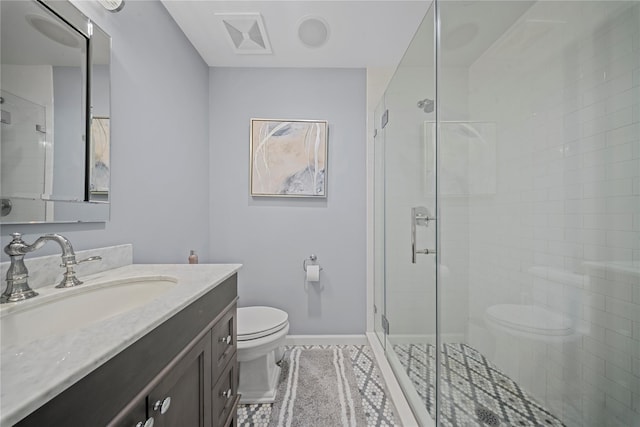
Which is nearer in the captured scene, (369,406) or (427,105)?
(427,105)

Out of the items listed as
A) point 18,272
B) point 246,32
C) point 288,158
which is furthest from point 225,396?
point 246,32

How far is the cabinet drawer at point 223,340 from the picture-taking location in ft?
3.37

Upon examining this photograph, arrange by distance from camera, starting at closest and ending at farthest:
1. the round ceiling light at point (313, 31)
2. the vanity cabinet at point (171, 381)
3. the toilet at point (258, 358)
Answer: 1. the vanity cabinet at point (171, 381)
2. the toilet at point (258, 358)
3. the round ceiling light at point (313, 31)

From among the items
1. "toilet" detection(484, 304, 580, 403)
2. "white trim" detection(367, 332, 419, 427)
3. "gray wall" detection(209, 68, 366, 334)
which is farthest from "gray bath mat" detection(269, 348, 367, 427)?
"toilet" detection(484, 304, 580, 403)

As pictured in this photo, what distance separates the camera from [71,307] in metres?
0.84

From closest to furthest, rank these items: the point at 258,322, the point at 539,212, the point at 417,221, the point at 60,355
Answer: the point at 60,355 < the point at 539,212 < the point at 417,221 < the point at 258,322

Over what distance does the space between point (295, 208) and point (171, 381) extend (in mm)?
1603

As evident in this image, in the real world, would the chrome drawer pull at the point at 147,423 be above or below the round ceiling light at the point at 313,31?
below

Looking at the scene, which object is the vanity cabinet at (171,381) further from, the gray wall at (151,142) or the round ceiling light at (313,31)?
the round ceiling light at (313,31)

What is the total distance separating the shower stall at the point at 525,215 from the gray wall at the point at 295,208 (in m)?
0.75

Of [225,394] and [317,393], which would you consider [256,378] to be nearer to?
[317,393]

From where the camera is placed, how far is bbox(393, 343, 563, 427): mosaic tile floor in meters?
1.06

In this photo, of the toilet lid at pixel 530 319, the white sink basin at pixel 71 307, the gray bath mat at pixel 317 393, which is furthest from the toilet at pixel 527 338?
the white sink basin at pixel 71 307

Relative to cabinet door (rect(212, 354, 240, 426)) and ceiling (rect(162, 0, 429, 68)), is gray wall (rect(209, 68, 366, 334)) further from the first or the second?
A: cabinet door (rect(212, 354, 240, 426))
